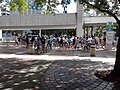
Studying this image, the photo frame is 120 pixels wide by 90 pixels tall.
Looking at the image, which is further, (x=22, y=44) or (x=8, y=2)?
(x=22, y=44)

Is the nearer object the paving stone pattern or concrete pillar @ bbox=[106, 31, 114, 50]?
the paving stone pattern

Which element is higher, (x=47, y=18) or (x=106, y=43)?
(x=47, y=18)

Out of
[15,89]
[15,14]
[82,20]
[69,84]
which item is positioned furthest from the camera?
[15,14]

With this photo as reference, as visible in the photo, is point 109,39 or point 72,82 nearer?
point 72,82

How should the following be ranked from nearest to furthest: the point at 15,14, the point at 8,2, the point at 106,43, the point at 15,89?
the point at 15,89, the point at 8,2, the point at 106,43, the point at 15,14

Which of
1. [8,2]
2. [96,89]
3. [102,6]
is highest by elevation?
[8,2]

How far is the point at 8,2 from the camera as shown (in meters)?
21.0

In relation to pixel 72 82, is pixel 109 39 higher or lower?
higher

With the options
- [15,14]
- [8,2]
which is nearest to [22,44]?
[15,14]

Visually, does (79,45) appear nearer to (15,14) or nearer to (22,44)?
(22,44)

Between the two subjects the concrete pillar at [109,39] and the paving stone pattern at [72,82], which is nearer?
the paving stone pattern at [72,82]

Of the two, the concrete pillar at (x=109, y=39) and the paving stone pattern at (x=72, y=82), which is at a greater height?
the concrete pillar at (x=109, y=39)

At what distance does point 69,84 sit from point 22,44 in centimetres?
2440

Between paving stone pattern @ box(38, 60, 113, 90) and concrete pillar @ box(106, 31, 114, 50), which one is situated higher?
concrete pillar @ box(106, 31, 114, 50)
